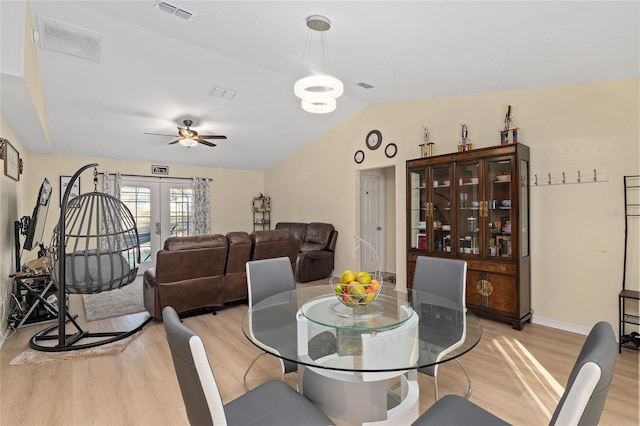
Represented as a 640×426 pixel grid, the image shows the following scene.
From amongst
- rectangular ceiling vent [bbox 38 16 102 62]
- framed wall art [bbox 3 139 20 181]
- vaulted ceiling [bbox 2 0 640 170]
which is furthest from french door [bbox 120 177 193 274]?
rectangular ceiling vent [bbox 38 16 102 62]

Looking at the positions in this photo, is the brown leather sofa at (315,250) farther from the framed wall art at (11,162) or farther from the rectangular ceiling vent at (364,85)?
the framed wall art at (11,162)

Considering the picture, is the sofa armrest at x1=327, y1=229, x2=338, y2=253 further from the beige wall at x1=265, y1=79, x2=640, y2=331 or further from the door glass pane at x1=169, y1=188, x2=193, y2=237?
the door glass pane at x1=169, y1=188, x2=193, y2=237

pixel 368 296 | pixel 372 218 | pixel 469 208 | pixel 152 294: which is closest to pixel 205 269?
pixel 152 294

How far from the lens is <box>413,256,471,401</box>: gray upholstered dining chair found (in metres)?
1.57

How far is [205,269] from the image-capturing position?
3.84 meters

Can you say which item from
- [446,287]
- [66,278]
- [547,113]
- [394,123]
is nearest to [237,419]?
[446,287]

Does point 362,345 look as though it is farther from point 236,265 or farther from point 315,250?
point 315,250

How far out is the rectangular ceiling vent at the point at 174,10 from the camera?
277cm

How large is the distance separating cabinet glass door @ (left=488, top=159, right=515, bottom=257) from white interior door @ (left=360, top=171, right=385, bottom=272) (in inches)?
105

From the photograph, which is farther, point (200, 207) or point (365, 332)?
point (200, 207)

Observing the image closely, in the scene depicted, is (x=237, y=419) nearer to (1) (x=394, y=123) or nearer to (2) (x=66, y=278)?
(2) (x=66, y=278)

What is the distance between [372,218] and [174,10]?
15.2ft

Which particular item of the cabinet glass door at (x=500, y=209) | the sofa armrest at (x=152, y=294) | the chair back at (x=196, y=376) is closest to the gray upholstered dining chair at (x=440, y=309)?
the chair back at (x=196, y=376)

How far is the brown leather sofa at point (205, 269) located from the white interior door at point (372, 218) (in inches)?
86.0
